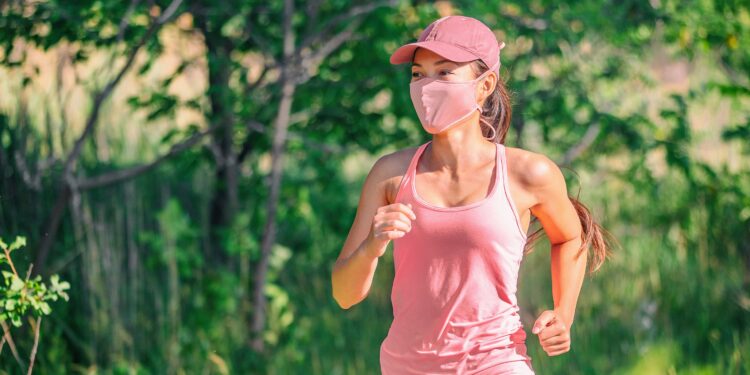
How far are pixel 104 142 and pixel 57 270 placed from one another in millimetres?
828

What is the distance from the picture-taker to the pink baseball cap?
2414mm

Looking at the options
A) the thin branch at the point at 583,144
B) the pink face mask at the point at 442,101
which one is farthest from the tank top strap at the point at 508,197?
the thin branch at the point at 583,144

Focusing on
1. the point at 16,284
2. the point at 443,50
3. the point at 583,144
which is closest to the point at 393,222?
the point at 443,50

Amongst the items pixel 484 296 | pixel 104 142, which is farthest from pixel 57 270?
pixel 484 296

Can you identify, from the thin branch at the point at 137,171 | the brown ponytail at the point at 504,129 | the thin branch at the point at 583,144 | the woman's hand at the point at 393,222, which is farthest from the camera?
the thin branch at the point at 583,144

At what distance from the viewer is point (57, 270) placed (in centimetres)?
460

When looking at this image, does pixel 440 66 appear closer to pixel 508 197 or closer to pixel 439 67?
pixel 439 67

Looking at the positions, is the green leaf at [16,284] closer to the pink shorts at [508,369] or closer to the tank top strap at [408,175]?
the tank top strap at [408,175]

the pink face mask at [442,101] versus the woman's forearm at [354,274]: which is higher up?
the pink face mask at [442,101]

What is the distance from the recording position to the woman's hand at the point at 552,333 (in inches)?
97.1

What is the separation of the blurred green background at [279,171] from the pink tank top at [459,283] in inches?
78.0

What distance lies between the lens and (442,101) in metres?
2.44

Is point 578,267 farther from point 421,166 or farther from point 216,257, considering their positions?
point 216,257

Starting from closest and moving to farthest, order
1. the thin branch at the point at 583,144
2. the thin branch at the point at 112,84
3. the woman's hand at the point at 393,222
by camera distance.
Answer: the woman's hand at the point at 393,222, the thin branch at the point at 112,84, the thin branch at the point at 583,144
